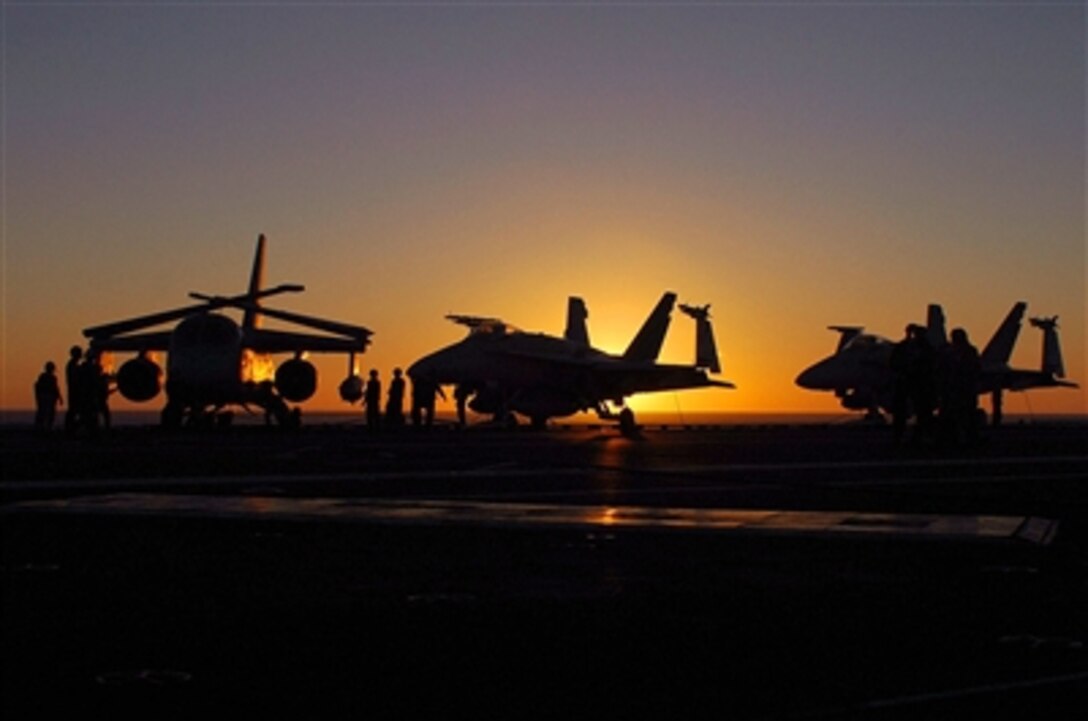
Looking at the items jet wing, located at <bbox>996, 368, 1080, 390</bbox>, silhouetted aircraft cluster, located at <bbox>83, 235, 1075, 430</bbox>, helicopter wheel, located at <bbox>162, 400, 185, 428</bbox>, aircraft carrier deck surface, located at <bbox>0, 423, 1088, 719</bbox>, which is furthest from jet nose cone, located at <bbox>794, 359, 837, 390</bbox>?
aircraft carrier deck surface, located at <bbox>0, 423, 1088, 719</bbox>

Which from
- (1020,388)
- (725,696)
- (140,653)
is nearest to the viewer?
(725,696)

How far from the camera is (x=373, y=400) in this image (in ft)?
141

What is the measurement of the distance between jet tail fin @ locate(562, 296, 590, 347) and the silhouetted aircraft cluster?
0.05 m

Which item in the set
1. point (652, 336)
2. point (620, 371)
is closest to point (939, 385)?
point (620, 371)

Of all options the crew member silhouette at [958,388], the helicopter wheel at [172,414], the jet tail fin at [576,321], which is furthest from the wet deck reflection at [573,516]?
the jet tail fin at [576,321]

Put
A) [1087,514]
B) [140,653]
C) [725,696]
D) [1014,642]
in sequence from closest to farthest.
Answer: [725,696] < [140,653] < [1014,642] < [1087,514]

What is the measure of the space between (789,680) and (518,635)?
3.45ft

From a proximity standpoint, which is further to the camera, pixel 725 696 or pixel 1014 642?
pixel 1014 642

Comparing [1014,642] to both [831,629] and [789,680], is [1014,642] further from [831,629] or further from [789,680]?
[789,680]

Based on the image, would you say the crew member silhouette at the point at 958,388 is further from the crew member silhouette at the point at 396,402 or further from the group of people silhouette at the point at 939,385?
the crew member silhouette at the point at 396,402

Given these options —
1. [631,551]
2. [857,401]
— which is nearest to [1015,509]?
[631,551]

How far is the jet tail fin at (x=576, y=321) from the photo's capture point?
62.9 meters

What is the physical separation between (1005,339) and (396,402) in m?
29.3

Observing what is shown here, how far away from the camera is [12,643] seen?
183 inches
